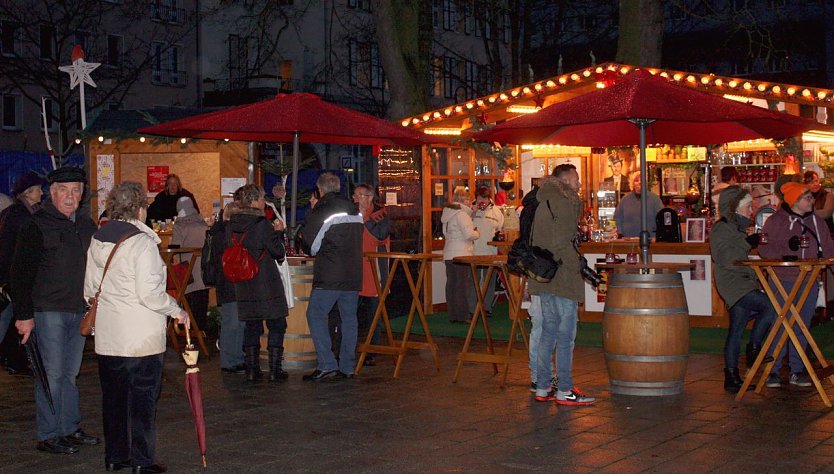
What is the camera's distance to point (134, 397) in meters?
6.88

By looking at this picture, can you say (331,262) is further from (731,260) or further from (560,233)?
(731,260)

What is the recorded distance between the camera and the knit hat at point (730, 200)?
9656mm

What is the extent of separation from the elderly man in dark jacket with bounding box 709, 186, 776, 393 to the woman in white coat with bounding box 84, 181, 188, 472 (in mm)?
4758

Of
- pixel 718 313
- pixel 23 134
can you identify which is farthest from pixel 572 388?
pixel 23 134

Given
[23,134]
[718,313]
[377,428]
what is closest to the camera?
[377,428]

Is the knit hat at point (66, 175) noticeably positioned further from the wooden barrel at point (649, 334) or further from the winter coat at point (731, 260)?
the winter coat at point (731, 260)

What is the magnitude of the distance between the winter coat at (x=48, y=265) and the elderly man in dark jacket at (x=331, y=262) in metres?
3.10

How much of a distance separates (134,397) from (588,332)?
25.5 ft

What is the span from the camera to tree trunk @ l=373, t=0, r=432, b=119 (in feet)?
64.9

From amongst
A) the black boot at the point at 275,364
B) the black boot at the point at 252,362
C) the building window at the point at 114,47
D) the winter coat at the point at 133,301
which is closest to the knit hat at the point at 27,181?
the black boot at the point at 252,362

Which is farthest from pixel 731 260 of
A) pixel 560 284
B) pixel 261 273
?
pixel 261 273

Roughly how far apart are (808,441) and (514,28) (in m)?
25.0

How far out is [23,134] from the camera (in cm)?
4572

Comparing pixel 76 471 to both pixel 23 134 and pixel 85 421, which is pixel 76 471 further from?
pixel 23 134
